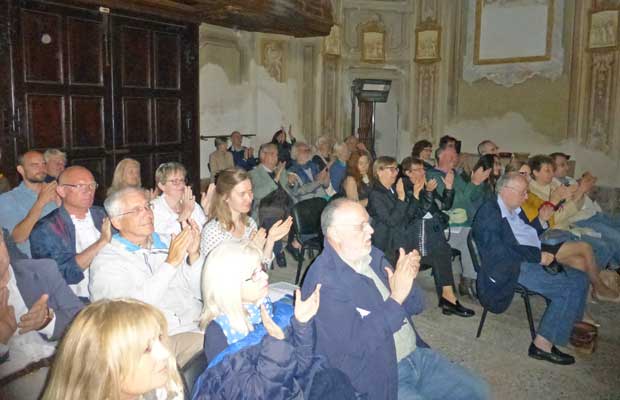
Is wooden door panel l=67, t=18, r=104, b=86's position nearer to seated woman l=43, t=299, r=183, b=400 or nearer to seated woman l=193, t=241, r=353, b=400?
seated woman l=193, t=241, r=353, b=400

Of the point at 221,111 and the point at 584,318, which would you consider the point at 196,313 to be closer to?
the point at 584,318

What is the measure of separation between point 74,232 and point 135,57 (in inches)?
179

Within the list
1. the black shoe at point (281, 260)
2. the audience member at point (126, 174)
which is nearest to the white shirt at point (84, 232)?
the audience member at point (126, 174)

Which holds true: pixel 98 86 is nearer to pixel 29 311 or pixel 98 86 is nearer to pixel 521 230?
pixel 29 311

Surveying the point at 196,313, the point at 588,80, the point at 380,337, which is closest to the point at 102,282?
the point at 196,313

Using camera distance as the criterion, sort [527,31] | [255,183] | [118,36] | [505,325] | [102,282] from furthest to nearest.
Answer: [527,31] < [118,36] < [255,183] < [505,325] < [102,282]

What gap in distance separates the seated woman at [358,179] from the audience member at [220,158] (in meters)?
3.25

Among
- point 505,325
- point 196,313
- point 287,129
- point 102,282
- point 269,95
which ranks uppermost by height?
point 269,95

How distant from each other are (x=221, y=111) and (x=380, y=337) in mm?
7372

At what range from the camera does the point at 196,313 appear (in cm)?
294

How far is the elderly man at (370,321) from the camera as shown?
7.25ft

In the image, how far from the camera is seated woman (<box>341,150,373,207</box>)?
212 inches

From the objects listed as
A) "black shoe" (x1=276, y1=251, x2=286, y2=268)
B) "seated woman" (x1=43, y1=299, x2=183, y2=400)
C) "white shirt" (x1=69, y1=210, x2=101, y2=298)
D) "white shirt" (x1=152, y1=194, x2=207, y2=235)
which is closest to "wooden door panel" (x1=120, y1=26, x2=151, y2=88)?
"black shoe" (x1=276, y1=251, x2=286, y2=268)

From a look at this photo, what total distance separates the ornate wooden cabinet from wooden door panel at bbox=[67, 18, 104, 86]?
0.04 feet
